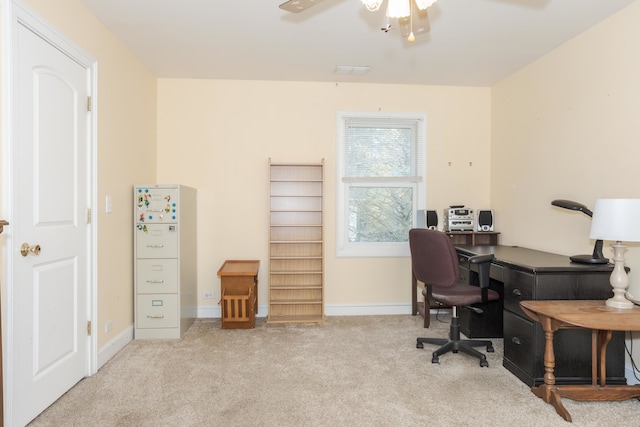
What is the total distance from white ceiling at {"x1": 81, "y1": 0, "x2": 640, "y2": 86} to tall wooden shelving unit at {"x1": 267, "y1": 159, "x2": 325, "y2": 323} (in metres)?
1.03

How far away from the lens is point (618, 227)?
2.21 meters

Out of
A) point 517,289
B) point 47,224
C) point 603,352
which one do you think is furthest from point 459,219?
point 47,224

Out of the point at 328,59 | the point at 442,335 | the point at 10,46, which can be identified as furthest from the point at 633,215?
the point at 10,46

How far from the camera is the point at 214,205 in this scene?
165 inches

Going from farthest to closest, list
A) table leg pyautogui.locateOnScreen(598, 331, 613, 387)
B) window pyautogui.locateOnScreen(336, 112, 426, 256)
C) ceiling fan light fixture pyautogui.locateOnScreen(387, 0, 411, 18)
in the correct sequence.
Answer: window pyautogui.locateOnScreen(336, 112, 426, 256), table leg pyautogui.locateOnScreen(598, 331, 613, 387), ceiling fan light fixture pyautogui.locateOnScreen(387, 0, 411, 18)

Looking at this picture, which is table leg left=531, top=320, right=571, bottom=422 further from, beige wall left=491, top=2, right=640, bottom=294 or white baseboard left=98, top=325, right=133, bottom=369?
white baseboard left=98, top=325, right=133, bottom=369

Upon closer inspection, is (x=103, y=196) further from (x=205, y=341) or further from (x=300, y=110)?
(x=300, y=110)

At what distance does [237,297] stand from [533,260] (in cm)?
252

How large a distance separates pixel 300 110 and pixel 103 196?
84.3 inches

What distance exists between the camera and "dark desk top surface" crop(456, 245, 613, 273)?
2.57 metres

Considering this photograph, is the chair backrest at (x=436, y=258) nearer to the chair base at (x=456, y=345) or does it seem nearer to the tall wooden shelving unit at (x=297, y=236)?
the chair base at (x=456, y=345)

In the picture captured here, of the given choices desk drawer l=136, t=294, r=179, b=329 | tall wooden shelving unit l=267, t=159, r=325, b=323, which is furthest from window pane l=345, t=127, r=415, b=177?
desk drawer l=136, t=294, r=179, b=329

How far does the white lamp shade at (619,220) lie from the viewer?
217 cm

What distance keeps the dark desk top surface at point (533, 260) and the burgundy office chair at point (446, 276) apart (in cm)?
19
